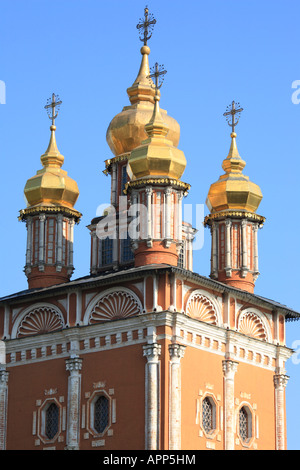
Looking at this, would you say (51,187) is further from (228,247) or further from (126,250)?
(228,247)

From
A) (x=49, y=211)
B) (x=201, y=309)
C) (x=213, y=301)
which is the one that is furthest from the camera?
(x=49, y=211)

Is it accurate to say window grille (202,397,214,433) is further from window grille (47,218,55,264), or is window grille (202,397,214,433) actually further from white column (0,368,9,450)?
window grille (47,218,55,264)

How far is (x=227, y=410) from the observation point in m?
50.2

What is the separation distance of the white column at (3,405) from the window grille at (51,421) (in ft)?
4.85

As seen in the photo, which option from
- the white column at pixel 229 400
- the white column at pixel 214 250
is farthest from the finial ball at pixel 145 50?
the white column at pixel 229 400

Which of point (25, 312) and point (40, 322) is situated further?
point (25, 312)

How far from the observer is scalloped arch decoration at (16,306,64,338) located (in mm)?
51250

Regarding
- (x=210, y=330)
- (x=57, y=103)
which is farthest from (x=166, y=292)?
(x=57, y=103)

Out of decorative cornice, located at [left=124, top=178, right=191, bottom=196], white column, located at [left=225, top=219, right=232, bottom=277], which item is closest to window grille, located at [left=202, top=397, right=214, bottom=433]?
white column, located at [left=225, top=219, right=232, bottom=277]

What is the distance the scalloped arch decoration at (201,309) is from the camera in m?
50.1

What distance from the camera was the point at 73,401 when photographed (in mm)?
49875

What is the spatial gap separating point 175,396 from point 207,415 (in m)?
2.02

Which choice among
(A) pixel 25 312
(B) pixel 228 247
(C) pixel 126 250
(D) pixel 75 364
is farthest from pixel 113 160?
(D) pixel 75 364

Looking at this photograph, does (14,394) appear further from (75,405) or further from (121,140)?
(121,140)
